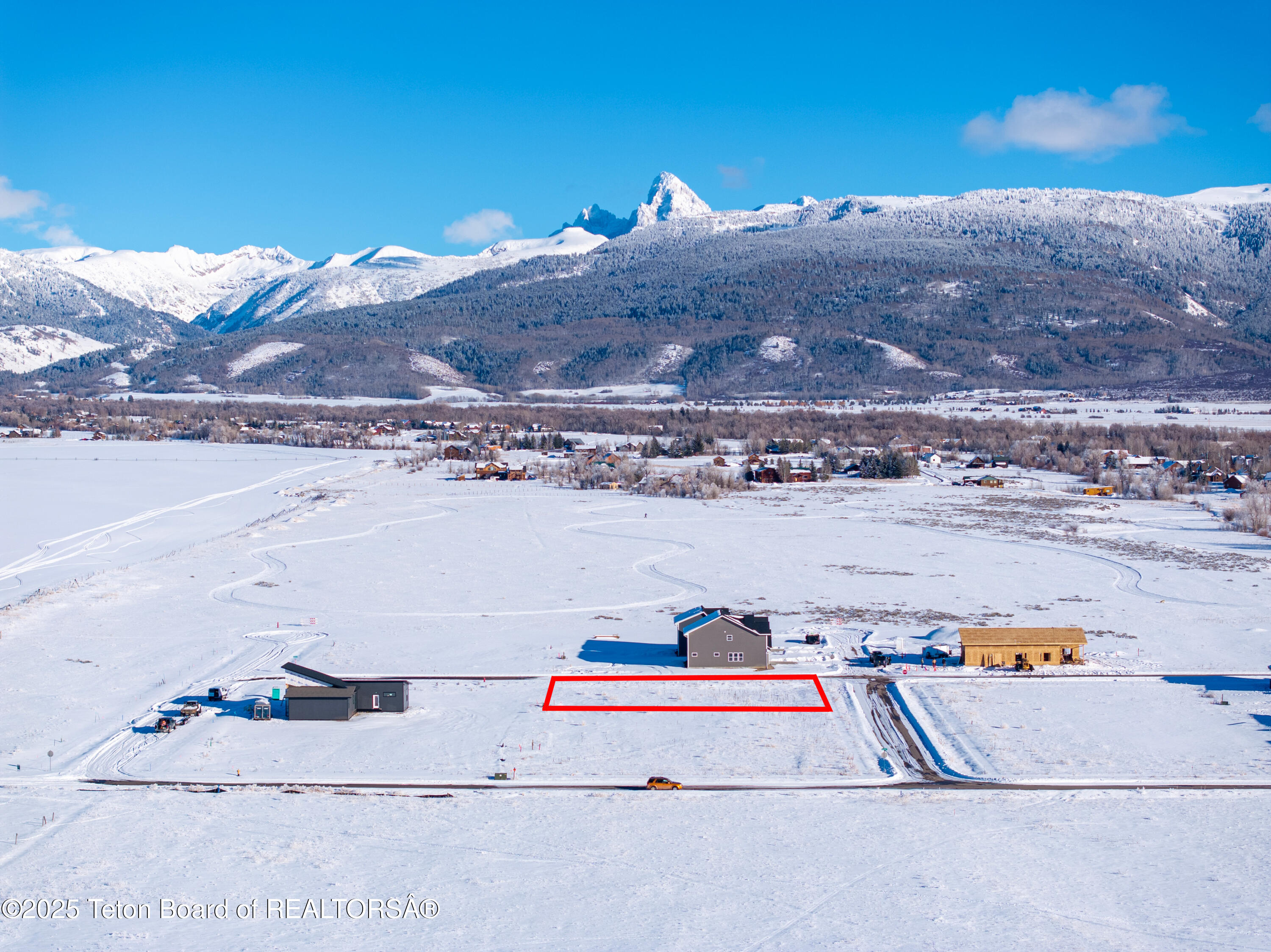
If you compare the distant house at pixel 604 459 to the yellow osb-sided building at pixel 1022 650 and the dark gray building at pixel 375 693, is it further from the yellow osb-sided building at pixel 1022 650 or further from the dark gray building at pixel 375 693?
the dark gray building at pixel 375 693

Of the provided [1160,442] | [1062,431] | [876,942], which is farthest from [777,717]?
[1062,431]

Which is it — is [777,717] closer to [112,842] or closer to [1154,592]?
[112,842]

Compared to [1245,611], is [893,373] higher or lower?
higher

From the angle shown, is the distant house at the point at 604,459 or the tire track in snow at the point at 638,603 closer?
the tire track in snow at the point at 638,603

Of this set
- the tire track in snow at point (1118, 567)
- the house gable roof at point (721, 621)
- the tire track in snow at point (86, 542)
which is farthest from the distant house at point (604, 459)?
the house gable roof at point (721, 621)

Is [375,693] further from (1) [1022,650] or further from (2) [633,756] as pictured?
(1) [1022,650]

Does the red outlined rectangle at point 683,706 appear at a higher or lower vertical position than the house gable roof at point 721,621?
lower
